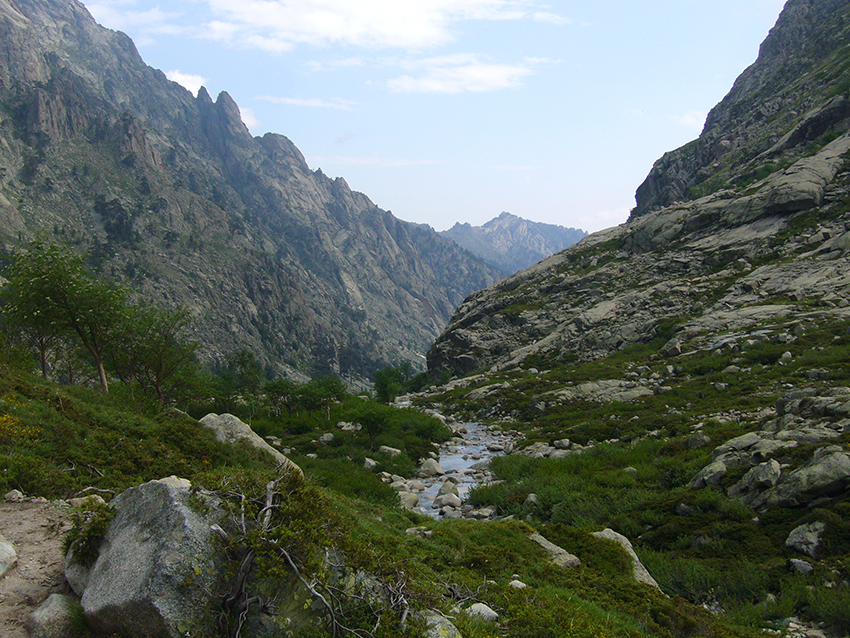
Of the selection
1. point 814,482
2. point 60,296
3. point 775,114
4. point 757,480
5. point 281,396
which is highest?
point 775,114

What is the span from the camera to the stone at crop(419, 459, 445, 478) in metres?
25.0

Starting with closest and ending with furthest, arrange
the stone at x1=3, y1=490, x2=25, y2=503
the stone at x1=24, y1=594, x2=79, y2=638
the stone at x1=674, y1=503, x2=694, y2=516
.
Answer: the stone at x1=24, y1=594, x2=79, y2=638 → the stone at x1=3, y1=490, x2=25, y2=503 → the stone at x1=674, y1=503, x2=694, y2=516

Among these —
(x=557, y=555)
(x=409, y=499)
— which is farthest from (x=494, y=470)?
(x=557, y=555)

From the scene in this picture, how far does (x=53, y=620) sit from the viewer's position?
573 centimetres

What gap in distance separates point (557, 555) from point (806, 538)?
221 inches

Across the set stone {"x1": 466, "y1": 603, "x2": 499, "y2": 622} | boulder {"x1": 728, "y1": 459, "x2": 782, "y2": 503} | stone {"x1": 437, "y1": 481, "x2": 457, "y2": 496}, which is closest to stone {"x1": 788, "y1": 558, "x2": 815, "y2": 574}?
boulder {"x1": 728, "y1": 459, "x2": 782, "y2": 503}

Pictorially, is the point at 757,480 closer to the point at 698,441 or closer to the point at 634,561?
the point at 634,561

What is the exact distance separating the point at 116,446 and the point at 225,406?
113ft

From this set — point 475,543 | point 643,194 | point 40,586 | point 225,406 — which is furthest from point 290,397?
point 643,194

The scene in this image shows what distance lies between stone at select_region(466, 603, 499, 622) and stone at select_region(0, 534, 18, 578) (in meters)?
6.82

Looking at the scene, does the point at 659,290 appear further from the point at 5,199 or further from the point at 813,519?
the point at 5,199

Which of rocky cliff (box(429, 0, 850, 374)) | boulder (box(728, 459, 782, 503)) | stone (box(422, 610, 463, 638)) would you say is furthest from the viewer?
rocky cliff (box(429, 0, 850, 374))

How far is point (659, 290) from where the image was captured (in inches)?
2135

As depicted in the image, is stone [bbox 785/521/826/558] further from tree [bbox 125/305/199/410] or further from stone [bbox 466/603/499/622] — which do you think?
→ tree [bbox 125/305/199/410]
